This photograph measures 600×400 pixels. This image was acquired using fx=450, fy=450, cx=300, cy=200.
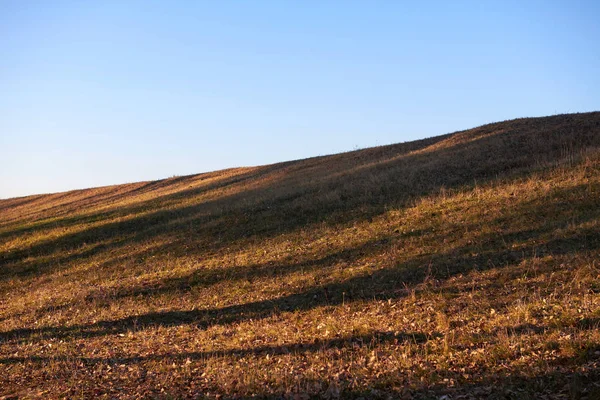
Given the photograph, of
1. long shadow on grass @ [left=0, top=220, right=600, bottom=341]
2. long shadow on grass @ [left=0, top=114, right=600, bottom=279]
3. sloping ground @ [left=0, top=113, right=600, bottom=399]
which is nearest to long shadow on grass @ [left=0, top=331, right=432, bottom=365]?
sloping ground @ [left=0, top=113, right=600, bottom=399]

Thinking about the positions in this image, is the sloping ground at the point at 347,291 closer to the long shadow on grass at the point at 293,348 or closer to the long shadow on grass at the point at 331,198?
the long shadow on grass at the point at 293,348

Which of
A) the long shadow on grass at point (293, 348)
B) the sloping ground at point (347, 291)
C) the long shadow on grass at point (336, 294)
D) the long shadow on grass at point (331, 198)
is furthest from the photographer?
the long shadow on grass at point (331, 198)

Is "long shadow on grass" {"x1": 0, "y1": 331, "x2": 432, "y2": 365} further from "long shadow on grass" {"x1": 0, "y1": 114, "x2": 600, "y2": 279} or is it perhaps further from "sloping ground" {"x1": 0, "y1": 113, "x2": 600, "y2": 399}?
"long shadow on grass" {"x1": 0, "y1": 114, "x2": 600, "y2": 279}

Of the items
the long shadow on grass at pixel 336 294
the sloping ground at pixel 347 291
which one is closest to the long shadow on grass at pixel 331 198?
the sloping ground at pixel 347 291

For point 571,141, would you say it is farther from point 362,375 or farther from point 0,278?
point 0,278

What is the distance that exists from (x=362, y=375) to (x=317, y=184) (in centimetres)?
2492

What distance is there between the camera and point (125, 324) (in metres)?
14.2

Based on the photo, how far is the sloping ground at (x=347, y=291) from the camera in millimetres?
8242

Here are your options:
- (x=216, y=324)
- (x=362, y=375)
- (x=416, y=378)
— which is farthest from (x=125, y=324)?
(x=416, y=378)

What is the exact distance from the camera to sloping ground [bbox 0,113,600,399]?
8.24m

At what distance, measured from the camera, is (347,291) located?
14.1 meters

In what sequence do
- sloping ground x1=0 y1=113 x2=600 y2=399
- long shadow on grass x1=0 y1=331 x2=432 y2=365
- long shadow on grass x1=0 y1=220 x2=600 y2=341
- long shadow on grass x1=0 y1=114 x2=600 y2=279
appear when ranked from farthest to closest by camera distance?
long shadow on grass x1=0 y1=114 x2=600 y2=279
long shadow on grass x1=0 y1=220 x2=600 y2=341
long shadow on grass x1=0 y1=331 x2=432 y2=365
sloping ground x1=0 y1=113 x2=600 y2=399

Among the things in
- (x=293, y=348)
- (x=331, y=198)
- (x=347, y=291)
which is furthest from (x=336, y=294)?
(x=331, y=198)

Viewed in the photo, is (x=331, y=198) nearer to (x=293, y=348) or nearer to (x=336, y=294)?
(x=336, y=294)
